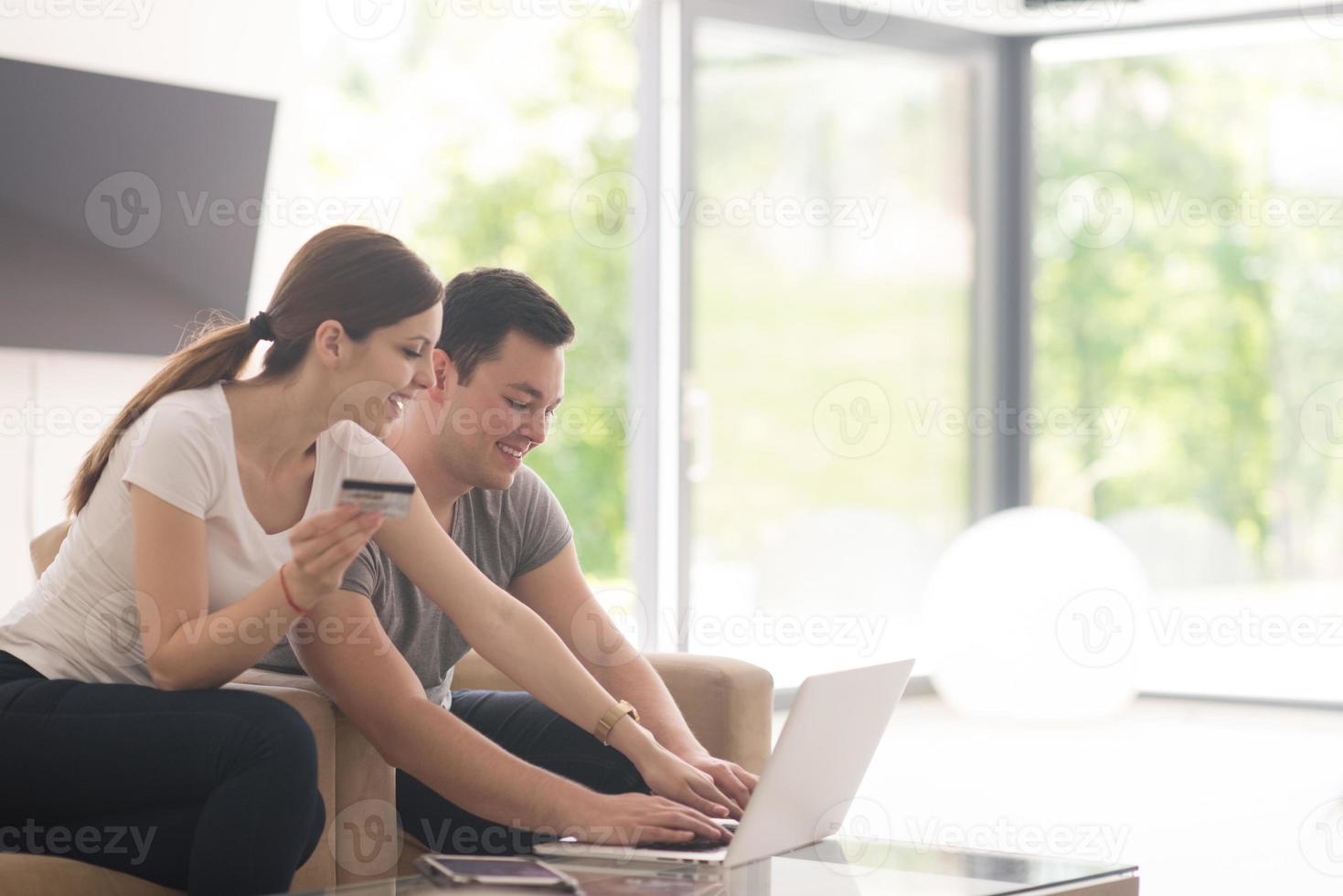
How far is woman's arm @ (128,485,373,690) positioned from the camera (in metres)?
1.71

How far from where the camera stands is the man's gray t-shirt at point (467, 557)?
2.12 metres

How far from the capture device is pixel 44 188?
3527 mm

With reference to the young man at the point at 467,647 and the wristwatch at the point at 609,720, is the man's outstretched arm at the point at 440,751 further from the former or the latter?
the wristwatch at the point at 609,720

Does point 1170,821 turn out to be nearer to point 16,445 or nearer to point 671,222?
point 671,222

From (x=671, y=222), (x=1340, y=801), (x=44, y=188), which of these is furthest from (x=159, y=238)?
(x=1340, y=801)

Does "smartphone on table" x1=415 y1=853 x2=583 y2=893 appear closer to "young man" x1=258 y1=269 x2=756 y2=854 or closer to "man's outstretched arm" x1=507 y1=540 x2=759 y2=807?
"young man" x1=258 y1=269 x2=756 y2=854

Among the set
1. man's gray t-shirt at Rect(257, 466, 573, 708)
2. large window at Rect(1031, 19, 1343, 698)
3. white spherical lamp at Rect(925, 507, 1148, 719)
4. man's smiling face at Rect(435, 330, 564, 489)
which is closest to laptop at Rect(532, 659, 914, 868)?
man's gray t-shirt at Rect(257, 466, 573, 708)

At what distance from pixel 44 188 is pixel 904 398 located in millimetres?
3226

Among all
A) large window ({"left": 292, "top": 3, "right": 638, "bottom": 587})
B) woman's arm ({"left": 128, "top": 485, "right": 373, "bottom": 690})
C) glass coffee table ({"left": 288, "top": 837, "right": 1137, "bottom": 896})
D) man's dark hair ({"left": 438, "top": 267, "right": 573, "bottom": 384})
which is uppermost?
large window ({"left": 292, "top": 3, "right": 638, "bottom": 587})

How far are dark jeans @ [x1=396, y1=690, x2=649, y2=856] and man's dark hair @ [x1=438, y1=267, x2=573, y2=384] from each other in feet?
1.64

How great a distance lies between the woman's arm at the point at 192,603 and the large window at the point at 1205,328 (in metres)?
4.43

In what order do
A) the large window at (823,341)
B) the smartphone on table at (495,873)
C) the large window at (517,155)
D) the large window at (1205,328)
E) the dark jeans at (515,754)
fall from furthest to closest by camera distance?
the large window at (517,155)
the large window at (1205,328)
the large window at (823,341)
the dark jeans at (515,754)
the smartphone on table at (495,873)

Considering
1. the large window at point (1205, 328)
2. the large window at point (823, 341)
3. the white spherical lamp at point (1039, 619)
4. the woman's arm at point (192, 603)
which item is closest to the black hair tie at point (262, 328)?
the woman's arm at point (192, 603)

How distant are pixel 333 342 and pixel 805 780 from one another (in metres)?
0.77
